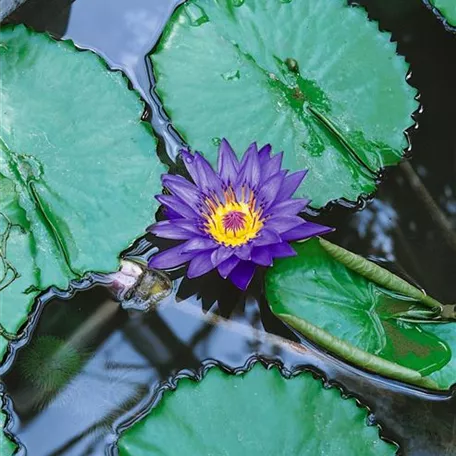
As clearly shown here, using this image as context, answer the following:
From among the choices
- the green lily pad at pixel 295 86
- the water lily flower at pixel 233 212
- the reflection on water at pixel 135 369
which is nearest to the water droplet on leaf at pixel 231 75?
the green lily pad at pixel 295 86

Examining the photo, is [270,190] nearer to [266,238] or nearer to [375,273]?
[266,238]

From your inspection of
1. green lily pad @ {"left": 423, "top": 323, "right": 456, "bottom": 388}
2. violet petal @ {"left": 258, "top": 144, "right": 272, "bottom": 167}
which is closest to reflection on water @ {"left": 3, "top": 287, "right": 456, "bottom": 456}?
green lily pad @ {"left": 423, "top": 323, "right": 456, "bottom": 388}

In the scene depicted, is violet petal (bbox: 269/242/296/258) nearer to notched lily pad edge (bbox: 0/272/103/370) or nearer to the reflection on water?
the reflection on water

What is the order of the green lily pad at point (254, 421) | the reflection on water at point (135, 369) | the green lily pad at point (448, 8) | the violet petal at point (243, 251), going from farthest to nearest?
the green lily pad at point (448, 8) → the reflection on water at point (135, 369) → the violet petal at point (243, 251) → the green lily pad at point (254, 421)

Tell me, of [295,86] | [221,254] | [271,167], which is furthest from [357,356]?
[295,86]

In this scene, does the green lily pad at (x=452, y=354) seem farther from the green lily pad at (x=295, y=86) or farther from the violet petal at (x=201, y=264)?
the violet petal at (x=201, y=264)

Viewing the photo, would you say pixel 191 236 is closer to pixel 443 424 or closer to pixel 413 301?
pixel 413 301
